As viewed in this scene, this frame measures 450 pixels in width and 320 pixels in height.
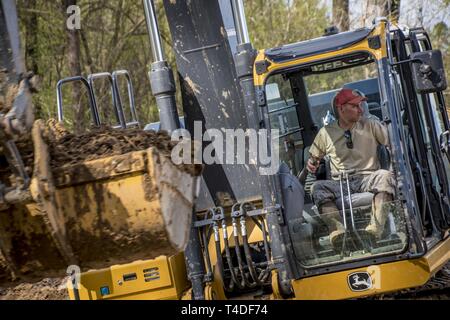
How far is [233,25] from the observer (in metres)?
7.16

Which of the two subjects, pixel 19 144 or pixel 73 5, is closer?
pixel 19 144

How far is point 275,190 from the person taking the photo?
6680 millimetres

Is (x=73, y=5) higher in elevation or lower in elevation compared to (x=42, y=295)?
higher

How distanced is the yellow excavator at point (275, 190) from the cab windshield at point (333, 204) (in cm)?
1

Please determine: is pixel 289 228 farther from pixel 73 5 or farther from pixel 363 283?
pixel 73 5

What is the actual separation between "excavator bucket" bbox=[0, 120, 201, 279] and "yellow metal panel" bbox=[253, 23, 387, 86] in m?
2.44

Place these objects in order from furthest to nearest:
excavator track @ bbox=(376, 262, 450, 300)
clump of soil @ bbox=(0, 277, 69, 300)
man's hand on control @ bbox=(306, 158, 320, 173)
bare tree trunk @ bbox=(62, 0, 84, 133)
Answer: bare tree trunk @ bbox=(62, 0, 84, 133) → clump of soil @ bbox=(0, 277, 69, 300) → excavator track @ bbox=(376, 262, 450, 300) → man's hand on control @ bbox=(306, 158, 320, 173)

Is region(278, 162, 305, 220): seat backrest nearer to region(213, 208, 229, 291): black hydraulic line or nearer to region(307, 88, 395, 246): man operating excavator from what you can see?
region(307, 88, 395, 246): man operating excavator

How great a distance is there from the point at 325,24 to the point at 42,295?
1467 cm

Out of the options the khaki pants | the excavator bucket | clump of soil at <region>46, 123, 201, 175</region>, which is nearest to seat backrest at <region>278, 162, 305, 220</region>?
the khaki pants

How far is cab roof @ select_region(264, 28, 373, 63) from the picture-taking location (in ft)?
21.7

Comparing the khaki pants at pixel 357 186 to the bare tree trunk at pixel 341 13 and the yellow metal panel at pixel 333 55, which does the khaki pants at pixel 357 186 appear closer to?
the yellow metal panel at pixel 333 55

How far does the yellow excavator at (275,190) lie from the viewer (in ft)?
21.4
